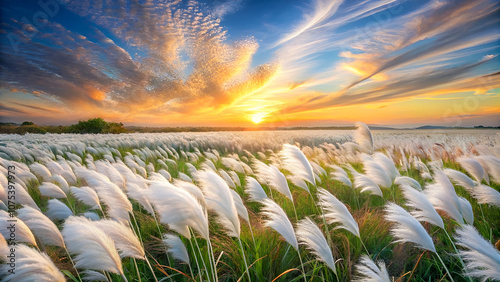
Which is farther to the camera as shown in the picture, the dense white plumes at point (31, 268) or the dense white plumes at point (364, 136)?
the dense white plumes at point (364, 136)

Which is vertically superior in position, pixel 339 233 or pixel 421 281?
pixel 339 233

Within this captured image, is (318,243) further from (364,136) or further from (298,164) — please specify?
(364,136)

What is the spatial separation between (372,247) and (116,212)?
8.82 feet

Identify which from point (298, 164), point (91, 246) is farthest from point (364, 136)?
point (91, 246)

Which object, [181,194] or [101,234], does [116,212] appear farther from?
[181,194]

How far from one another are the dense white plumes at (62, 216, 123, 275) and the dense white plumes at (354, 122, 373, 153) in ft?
16.2

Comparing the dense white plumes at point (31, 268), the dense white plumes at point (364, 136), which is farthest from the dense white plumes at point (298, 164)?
the dense white plumes at point (364, 136)

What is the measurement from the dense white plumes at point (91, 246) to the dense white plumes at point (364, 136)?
4.95 meters

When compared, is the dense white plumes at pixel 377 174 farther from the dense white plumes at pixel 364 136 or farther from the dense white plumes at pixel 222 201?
the dense white plumes at pixel 364 136

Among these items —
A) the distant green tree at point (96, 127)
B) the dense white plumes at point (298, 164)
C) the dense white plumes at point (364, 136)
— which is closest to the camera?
the dense white plumes at point (298, 164)

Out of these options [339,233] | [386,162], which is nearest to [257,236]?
[339,233]

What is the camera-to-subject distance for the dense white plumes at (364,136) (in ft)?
16.1

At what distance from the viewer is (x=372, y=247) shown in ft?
8.15

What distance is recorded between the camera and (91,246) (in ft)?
4.05
